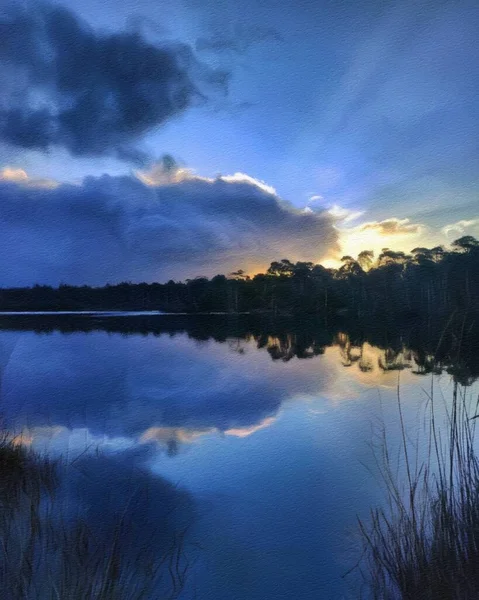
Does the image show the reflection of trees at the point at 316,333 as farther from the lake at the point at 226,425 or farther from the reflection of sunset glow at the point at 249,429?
the reflection of sunset glow at the point at 249,429

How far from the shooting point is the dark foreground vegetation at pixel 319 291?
1699mm

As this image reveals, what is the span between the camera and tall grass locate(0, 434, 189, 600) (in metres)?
1.23

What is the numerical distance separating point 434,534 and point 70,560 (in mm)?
1013

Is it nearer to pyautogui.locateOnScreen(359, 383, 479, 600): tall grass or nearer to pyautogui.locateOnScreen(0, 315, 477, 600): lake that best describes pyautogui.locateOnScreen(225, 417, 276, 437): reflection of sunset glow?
pyautogui.locateOnScreen(0, 315, 477, 600): lake

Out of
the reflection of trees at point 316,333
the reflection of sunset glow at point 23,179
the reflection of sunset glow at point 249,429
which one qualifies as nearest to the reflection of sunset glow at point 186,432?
the reflection of sunset glow at point 249,429

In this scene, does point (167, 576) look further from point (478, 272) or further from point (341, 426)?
point (478, 272)

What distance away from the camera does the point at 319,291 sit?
5.72 feet

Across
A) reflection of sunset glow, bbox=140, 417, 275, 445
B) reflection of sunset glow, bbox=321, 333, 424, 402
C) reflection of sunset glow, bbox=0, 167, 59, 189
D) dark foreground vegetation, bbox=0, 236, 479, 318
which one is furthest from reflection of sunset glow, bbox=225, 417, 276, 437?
reflection of sunset glow, bbox=0, 167, 59, 189

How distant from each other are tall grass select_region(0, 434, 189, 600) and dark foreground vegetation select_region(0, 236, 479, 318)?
2.27ft

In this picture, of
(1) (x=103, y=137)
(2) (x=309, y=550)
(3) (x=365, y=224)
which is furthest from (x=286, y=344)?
(1) (x=103, y=137)

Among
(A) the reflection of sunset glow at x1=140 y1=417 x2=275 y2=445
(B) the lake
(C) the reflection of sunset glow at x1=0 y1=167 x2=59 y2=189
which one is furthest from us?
(A) the reflection of sunset glow at x1=140 y1=417 x2=275 y2=445

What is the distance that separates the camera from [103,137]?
168 cm

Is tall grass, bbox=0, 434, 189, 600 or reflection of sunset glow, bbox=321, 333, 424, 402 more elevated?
reflection of sunset glow, bbox=321, 333, 424, 402

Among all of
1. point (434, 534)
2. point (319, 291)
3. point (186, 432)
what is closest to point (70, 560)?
point (186, 432)
